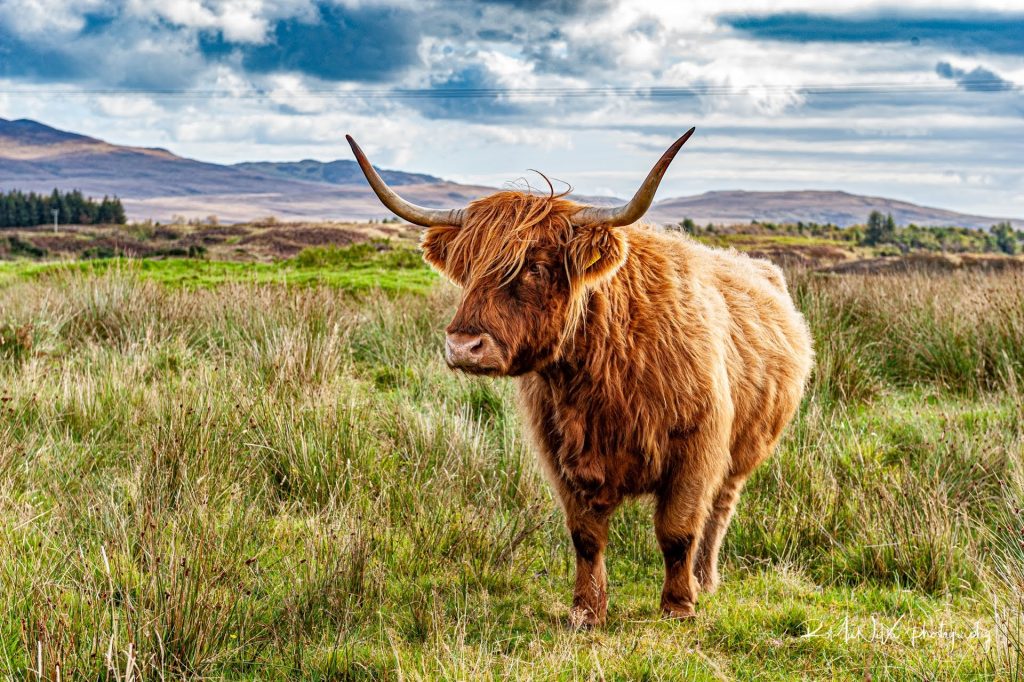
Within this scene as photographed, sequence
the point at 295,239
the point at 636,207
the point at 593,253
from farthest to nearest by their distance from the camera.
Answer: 1. the point at 295,239
2. the point at 593,253
3. the point at 636,207

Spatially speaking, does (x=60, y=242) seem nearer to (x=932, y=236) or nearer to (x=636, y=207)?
(x=636, y=207)

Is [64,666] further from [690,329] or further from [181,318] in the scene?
[181,318]

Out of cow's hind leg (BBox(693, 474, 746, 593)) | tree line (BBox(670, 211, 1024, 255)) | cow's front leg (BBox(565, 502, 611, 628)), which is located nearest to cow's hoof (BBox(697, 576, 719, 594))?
cow's hind leg (BBox(693, 474, 746, 593))

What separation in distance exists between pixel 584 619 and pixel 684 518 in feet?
1.96

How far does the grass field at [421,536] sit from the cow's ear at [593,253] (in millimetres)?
1378

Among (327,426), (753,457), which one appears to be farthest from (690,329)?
(327,426)

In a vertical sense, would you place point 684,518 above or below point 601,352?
below

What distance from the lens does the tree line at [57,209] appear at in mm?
54969

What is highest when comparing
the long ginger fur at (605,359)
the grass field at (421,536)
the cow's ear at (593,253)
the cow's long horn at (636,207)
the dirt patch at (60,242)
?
the cow's long horn at (636,207)

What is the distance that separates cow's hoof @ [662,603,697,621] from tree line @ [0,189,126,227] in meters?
58.3

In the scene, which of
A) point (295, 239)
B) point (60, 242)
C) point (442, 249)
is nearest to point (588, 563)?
point (442, 249)

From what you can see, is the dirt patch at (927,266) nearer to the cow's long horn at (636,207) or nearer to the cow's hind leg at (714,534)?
the cow's hind leg at (714,534)

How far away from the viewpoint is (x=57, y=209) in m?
56.1

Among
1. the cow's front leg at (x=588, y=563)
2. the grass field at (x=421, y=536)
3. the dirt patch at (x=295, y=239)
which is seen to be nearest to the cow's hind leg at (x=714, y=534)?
the grass field at (x=421, y=536)
